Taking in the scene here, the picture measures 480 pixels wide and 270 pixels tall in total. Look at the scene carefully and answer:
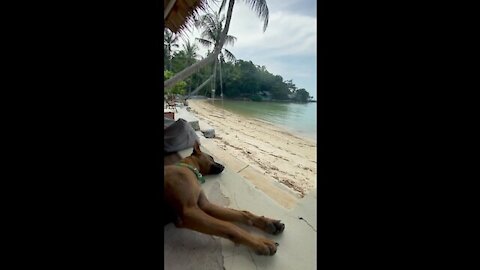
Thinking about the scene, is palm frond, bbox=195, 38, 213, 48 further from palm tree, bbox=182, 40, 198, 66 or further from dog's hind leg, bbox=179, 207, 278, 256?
dog's hind leg, bbox=179, 207, 278, 256

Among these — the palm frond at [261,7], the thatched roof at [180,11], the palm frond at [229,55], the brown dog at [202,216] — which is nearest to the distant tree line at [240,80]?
the palm frond at [229,55]

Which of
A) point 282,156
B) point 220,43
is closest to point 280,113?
point 282,156

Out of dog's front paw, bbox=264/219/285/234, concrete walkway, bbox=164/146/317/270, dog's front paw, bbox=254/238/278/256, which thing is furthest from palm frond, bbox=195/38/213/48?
dog's front paw, bbox=254/238/278/256

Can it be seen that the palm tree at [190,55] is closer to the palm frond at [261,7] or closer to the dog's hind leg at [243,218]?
the palm frond at [261,7]

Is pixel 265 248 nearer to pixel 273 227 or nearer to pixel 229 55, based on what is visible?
pixel 273 227

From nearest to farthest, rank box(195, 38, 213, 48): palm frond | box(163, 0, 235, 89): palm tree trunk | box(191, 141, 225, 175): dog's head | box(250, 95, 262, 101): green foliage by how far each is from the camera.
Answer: box(191, 141, 225, 175): dog's head < box(163, 0, 235, 89): palm tree trunk < box(195, 38, 213, 48): palm frond < box(250, 95, 262, 101): green foliage

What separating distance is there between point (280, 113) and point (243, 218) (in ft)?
61.6

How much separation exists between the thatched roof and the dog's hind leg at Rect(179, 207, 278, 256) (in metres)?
1.98

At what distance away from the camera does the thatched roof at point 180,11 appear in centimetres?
260

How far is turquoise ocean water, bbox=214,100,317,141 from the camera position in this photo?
1369cm
